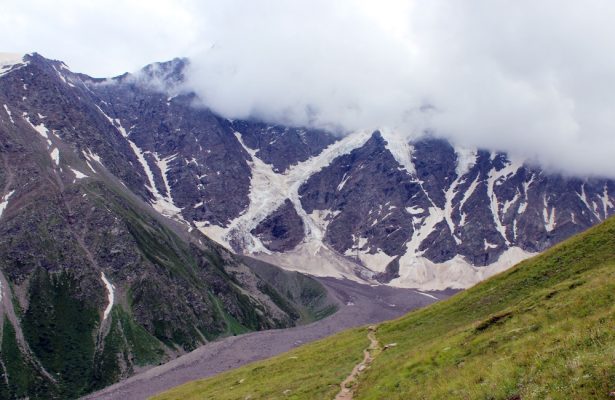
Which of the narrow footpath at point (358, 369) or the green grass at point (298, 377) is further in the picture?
the green grass at point (298, 377)

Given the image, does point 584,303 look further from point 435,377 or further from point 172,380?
point 172,380

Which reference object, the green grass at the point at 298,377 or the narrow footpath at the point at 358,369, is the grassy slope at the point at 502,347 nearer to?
the green grass at the point at 298,377

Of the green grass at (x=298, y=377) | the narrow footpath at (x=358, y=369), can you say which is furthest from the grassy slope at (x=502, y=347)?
the narrow footpath at (x=358, y=369)

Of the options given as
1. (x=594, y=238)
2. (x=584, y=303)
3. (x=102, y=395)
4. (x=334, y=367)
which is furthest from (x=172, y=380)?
(x=584, y=303)

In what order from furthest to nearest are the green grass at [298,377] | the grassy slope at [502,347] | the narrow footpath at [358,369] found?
the green grass at [298,377] < the narrow footpath at [358,369] < the grassy slope at [502,347]

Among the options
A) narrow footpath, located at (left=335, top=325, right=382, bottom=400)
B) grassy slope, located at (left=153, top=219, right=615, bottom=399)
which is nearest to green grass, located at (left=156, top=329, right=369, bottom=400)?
grassy slope, located at (left=153, top=219, right=615, bottom=399)

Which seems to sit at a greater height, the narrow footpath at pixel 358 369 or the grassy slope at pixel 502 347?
the grassy slope at pixel 502 347

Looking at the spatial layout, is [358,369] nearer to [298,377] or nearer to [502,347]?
[298,377]

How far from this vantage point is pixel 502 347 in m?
34.9

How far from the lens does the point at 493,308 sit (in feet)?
188

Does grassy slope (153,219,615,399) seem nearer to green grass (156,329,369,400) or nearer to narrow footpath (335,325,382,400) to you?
green grass (156,329,369,400)

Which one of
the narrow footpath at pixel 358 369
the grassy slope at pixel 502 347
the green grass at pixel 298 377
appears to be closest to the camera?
the grassy slope at pixel 502 347

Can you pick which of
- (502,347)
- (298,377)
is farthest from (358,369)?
(502,347)

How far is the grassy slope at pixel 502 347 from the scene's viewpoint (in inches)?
981
